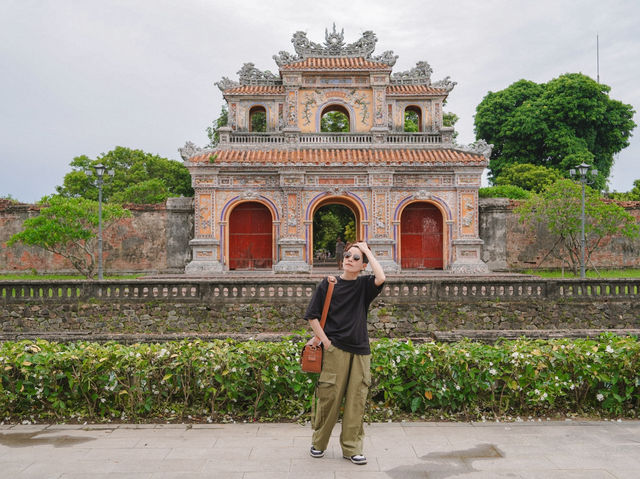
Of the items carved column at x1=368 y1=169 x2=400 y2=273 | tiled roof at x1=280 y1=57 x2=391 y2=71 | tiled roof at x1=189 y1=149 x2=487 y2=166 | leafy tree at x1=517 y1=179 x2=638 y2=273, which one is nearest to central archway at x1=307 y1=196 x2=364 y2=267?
carved column at x1=368 y1=169 x2=400 y2=273

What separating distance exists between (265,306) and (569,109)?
1137 inches

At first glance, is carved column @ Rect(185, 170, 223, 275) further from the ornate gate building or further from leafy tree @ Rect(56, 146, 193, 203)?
leafy tree @ Rect(56, 146, 193, 203)

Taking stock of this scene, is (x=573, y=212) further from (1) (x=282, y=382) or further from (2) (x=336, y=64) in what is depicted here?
(1) (x=282, y=382)

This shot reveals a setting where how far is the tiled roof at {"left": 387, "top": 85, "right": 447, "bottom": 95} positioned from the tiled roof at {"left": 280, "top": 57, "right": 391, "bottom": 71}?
115 cm

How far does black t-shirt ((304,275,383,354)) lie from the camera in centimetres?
399

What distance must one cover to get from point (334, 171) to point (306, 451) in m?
16.1

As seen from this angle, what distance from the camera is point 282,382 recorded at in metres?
4.97

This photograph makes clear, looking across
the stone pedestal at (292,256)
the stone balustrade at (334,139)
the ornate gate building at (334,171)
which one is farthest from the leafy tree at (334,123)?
the stone pedestal at (292,256)

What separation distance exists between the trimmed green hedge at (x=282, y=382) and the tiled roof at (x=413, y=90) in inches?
701

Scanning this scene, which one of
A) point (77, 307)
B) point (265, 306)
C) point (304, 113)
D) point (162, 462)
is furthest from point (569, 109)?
point (162, 462)

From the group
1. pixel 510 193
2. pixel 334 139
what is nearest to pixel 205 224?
pixel 334 139

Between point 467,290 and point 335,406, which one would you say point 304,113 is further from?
point 335,406

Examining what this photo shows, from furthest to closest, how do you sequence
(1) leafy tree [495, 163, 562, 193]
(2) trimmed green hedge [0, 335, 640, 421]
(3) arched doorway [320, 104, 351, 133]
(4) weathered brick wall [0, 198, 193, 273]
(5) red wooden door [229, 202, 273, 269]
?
(3) arched doorway [320, 104, 351, 133]
(1) leafy tree [495, 163, 562, 193]
(4) weathered brick wall [0, 198, 193, 273]
(5) red wooden door [229, 202, 273, 269]
(2) trimmed green hedge [0, 335, 640, 421]

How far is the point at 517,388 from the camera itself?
16.0 ft
